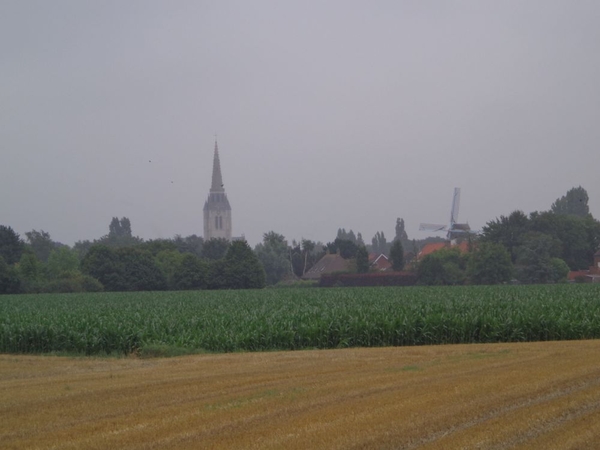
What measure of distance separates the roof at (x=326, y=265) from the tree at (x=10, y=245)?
1811 inches

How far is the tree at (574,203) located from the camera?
176 m

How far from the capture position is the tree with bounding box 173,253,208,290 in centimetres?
9200

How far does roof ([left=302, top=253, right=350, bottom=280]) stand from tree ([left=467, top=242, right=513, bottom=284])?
103 feet

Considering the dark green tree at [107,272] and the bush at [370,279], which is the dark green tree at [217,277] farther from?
the bush at [370,279]

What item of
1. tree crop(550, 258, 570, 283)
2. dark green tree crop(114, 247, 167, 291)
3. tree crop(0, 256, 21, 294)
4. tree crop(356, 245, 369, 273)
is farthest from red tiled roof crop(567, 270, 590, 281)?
tree crop(0, 256, 21, 294)

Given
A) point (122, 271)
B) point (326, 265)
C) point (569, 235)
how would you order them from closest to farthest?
point (122, 271) < point (569, 235) < point (326, 265)

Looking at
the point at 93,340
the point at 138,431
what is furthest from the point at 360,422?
the point at 93,340

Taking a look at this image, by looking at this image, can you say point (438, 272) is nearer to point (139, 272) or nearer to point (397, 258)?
point (397, 258)

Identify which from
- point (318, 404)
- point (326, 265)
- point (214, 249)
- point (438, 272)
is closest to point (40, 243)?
point (214, 249)

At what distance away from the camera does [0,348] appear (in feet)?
80.2

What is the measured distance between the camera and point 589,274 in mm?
102125

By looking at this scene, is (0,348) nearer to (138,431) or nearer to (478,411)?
(138,431)

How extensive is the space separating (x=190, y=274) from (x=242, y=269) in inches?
260

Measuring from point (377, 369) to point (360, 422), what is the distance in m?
5.31
